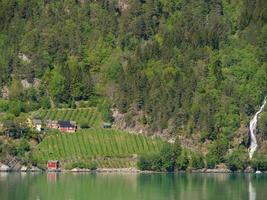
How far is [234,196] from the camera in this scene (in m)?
144

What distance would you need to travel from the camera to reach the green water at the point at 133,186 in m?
142

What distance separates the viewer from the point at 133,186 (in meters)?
161

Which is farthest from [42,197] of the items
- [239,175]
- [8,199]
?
[239,175]

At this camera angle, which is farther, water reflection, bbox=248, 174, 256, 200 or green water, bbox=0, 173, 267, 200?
green water, bbox=0, 173, 267, 200

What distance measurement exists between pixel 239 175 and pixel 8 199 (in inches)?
2793

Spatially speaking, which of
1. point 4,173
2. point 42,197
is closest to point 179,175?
point 4,173

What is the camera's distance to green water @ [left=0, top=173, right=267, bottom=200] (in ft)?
466

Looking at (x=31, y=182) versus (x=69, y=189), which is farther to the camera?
(x=31, y=182)

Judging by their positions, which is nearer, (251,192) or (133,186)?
(251,192)

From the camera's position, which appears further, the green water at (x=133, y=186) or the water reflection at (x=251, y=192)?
the green water at (x=133, y=186)

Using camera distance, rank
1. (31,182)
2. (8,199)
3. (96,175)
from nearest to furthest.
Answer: (8,199) < (31,182) < (96,175)

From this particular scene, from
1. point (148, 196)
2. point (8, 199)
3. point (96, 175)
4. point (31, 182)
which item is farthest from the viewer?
point (96, 175)

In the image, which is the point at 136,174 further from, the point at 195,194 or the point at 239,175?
the point at 195,194

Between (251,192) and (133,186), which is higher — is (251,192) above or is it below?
below
